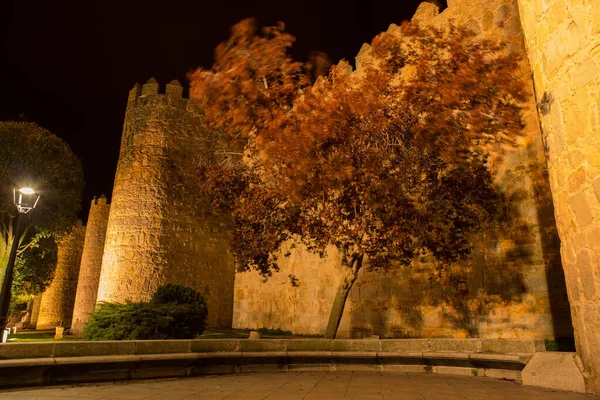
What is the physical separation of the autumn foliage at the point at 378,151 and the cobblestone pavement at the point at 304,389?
2.60m

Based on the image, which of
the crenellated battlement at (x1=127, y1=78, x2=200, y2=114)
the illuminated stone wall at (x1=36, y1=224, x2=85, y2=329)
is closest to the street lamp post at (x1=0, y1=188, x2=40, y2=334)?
the crenellated battlement at (x1=127, y1=78, x2=200, y2=114)

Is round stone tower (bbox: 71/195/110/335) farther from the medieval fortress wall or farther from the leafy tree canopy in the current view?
the leafy tree canopy

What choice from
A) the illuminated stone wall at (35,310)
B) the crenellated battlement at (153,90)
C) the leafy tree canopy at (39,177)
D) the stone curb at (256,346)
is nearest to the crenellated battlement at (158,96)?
the crenellated battlement at (153,90)

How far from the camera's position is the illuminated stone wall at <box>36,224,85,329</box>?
2838 cm

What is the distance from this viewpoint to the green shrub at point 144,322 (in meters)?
7.66

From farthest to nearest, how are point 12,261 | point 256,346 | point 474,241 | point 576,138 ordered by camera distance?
point 12,261, point 474,241, point 256,346, point 576,138

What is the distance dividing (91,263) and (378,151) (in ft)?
69.5

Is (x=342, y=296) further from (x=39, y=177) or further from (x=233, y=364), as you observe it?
(x=39, y=177)

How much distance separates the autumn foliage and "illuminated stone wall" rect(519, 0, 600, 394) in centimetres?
371

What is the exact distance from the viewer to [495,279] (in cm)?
816

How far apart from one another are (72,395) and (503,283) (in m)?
7.10

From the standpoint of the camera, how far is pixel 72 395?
172 inches

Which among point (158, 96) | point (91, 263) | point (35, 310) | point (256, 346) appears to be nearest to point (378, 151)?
point (256, 346)

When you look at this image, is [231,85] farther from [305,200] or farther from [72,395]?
[72,395]
